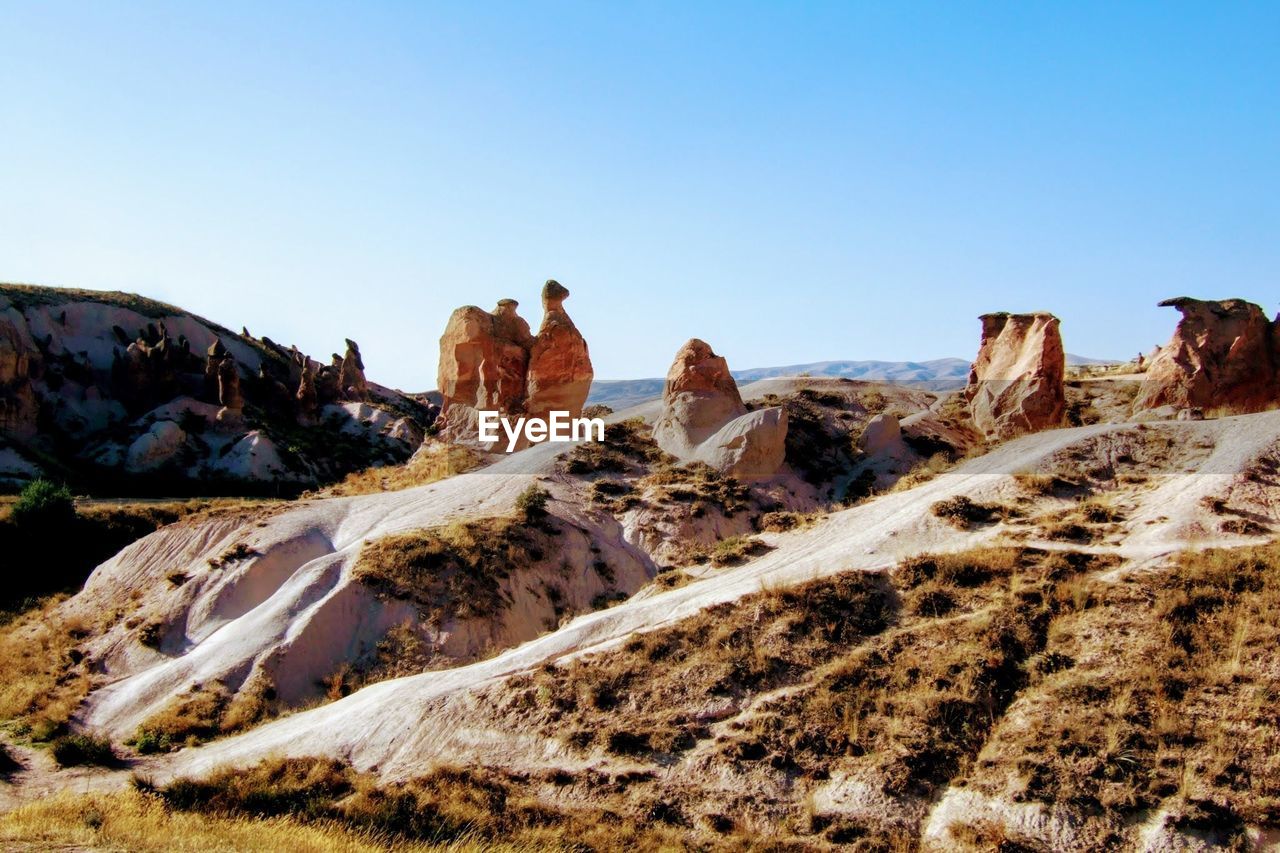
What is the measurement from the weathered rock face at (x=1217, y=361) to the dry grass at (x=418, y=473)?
2669 centimetres

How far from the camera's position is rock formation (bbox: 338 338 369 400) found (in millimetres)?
77938

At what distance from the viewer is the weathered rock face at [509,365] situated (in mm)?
40781

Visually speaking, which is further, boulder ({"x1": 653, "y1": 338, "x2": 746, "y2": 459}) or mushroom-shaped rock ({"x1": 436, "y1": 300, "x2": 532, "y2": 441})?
mushroom-shaped rock ({"x1": 436, "y1": 300, "x2": 532, "y2": 441})

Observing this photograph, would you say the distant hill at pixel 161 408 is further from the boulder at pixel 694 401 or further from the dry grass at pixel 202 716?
the dry grass at pixel 202 716

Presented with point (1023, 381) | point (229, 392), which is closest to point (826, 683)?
point (1023, 381)

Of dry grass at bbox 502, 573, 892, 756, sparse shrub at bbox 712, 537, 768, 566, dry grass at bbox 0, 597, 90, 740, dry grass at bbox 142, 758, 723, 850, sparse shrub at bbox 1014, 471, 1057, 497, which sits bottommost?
dry grass at bbox 0, 597, 90, 740

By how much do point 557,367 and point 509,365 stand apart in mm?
2762

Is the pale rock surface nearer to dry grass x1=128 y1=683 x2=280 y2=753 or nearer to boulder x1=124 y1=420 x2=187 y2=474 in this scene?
boulder x1=124 y1=420 x2=187 y2=474

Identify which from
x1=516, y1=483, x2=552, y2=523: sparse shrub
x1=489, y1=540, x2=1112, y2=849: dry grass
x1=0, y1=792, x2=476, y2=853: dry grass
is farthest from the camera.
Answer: x1=516, y1=483, x2=552, y2=523: sparse shrub

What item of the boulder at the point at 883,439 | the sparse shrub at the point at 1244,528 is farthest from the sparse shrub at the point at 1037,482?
the boulder at the point at 883,439

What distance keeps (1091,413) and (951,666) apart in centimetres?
3169

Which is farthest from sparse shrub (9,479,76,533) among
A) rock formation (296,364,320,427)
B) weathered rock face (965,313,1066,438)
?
weathered rock face (965,313,1066,438)

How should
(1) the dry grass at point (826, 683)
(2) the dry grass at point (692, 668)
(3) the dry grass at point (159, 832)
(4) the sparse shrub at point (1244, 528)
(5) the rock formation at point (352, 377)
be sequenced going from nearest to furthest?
(3) the dry grass at point (159, 832), (1) the dry grass at point (826, 683), (2) the dry grass at point (692, 668), (4) the sparse shrub at point (1244, 528), (5) the rock formation at point (352, 377)

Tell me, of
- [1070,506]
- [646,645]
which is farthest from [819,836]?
[1070,506]
